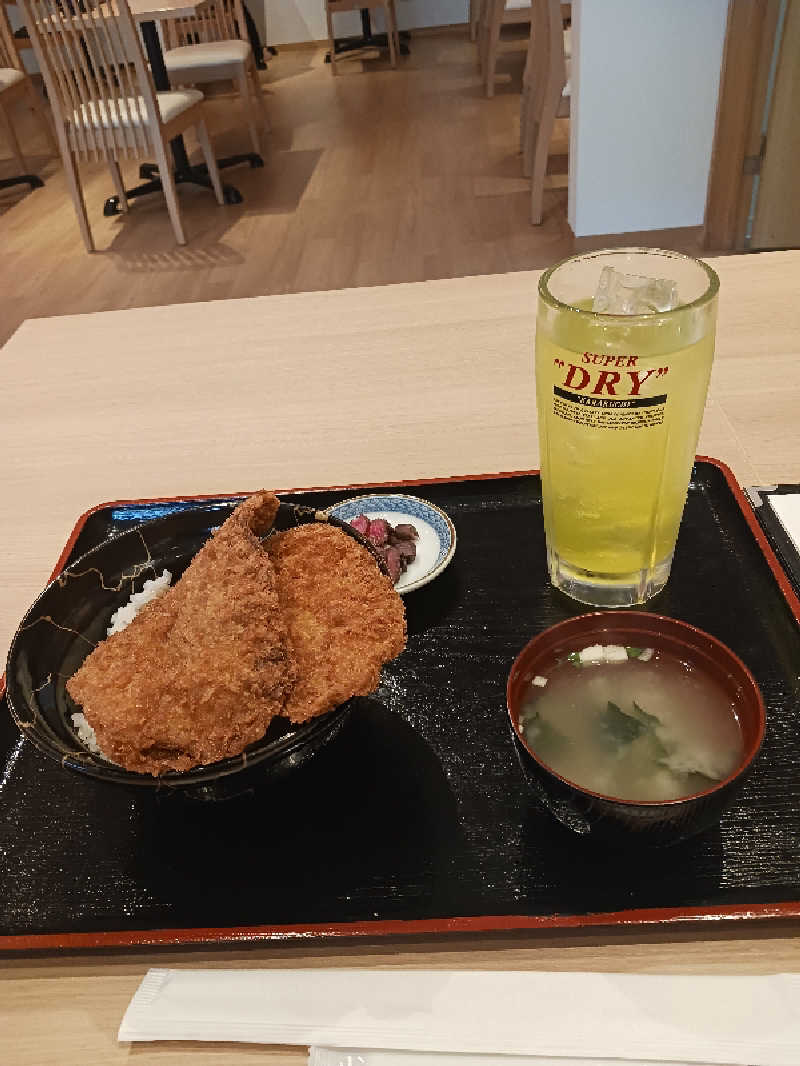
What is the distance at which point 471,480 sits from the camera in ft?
3.35

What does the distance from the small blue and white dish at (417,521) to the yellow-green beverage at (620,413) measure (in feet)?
0.39

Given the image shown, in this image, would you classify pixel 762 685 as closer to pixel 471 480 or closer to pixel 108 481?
pixel 471 480

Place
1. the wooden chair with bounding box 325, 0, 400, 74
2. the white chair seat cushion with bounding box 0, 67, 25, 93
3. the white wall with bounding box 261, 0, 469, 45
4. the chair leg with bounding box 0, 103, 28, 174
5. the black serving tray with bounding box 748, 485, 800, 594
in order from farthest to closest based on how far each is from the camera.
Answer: the white wall with bounding box 261, 0, 469, 45, the wooden chair with bounding box 325, 0, 400, 74, the chair leg with bounding box 0, 103, 28, 174, the white chair seat cushion with bounding box 0, 67, 25, 93, the black serving tray with bounding box 748, 485, 800, 594

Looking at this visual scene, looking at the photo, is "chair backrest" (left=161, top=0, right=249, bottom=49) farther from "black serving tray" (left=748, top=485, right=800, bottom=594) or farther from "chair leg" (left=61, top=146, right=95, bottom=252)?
"black serving tray" (left=748, top=485, right=800, bottom=594)

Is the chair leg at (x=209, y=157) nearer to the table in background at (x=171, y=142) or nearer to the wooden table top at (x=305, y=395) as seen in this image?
the table in background at (x=171, y=142)

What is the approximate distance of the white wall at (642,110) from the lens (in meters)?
2.99

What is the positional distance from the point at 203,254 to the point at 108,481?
3408 mm

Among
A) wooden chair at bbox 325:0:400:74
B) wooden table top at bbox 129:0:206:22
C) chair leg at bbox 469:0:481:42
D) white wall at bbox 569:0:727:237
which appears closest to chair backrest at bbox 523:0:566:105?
white wall at bbox 569:0:727:237

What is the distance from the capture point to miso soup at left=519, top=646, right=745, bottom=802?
0.60 m

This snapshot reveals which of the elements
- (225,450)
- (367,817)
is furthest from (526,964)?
(225,450)

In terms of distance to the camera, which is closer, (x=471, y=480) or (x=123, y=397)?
(x=471, y=480)

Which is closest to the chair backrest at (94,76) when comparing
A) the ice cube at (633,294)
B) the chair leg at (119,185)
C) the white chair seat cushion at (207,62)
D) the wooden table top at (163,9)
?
the wooden table top at (163,9)

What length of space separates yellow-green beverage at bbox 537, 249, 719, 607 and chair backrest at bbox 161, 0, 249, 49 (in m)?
5.72

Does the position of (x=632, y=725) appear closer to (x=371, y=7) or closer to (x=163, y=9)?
(x=163, y=9)
